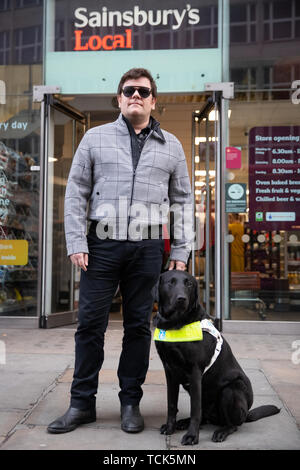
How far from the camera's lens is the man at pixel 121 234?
3.34 meters

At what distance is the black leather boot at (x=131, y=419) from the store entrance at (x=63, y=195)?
3830mm

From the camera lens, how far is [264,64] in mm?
7215

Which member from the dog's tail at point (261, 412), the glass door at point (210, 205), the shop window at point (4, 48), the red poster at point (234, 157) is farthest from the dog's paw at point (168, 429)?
the shop window at point (4, 48)

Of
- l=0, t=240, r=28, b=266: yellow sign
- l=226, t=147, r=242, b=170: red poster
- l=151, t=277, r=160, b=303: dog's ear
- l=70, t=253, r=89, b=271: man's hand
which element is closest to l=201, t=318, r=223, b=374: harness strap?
l=151, t=277, r=160, b=303: dog's ear

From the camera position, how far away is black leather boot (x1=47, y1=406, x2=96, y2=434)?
3154 millimetres

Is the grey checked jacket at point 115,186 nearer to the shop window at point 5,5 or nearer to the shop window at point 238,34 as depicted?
the shop window at point 238,34

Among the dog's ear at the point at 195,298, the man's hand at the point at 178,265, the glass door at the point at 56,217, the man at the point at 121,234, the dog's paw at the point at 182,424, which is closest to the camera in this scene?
the dog's ear at the point at 195,298

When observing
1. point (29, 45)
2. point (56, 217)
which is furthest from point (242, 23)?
point (56, 217)

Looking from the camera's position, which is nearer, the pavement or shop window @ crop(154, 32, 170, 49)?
the pavement

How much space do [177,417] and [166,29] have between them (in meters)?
5.58

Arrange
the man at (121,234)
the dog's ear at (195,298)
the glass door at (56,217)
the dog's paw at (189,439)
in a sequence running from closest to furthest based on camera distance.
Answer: the dog's paw at (189,439)
the dog's ear at (195,298)
the man at (121,234)
the glass door at (56,217)

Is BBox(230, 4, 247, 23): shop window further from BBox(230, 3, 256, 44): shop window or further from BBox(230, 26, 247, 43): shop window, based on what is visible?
BBox(230, 26, 247, 43): shop window

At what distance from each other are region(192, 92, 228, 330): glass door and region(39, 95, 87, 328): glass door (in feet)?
5.97

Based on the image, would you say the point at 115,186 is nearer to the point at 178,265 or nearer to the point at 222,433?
the point at 178,265
